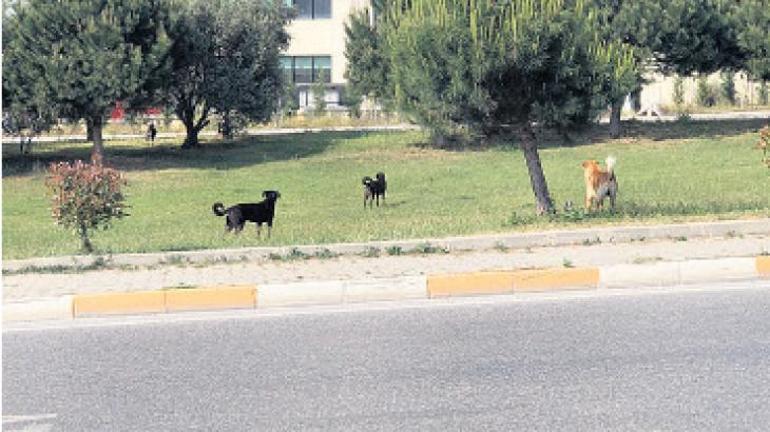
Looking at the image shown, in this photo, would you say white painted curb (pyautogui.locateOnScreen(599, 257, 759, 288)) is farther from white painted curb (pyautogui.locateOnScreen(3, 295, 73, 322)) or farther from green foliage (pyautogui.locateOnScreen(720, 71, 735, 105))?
green foliage (pyautogui.locateOnScreen(720, 71, 735, 105))

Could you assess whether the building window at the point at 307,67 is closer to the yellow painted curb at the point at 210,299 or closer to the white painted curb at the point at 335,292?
the white painted curb at the point at 335,292

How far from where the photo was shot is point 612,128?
37688mm

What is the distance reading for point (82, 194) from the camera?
12070 millimetres

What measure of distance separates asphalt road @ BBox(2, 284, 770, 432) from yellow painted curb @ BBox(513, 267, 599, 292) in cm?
44

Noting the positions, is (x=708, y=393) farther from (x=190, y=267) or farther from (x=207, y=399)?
(x=190, y=267)

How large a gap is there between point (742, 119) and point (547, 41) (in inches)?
1165

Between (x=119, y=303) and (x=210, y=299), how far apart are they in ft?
2.57

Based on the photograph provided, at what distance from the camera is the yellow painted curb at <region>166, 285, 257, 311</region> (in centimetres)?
957

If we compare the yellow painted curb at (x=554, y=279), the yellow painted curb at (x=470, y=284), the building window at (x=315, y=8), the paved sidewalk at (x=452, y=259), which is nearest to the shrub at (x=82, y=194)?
the paved sidewalk at (x=452, y=259)

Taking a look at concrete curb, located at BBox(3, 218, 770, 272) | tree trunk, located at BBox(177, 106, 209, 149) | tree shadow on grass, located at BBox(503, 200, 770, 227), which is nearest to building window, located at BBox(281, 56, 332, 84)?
tree trunk, located at BBox(177, 106, 209, 149)

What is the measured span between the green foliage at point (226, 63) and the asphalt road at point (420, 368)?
29747mm

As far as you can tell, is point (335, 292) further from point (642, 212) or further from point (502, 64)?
point (642, 212)

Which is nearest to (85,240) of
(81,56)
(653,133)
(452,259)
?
(452,259)

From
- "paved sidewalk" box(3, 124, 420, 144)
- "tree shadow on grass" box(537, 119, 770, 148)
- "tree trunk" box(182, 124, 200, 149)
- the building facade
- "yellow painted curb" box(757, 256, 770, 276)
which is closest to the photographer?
"yellow painted curb" box(757, 256, 770, 276)
